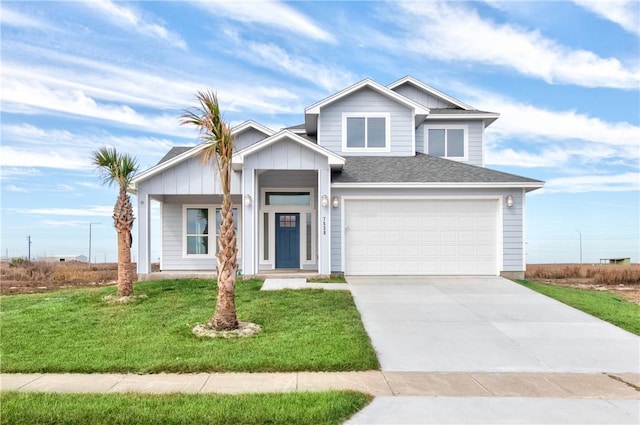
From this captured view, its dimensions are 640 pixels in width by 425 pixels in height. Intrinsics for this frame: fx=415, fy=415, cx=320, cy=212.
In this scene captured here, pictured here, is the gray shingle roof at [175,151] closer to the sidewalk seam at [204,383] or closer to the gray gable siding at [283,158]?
the gray gable siding at [283,158]

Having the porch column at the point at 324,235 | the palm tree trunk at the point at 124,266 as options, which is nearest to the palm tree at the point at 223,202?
the palm tree trunk at the point at 124,266

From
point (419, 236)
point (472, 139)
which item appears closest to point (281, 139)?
point (419, 236)

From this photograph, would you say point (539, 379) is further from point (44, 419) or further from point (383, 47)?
point (383, 47)

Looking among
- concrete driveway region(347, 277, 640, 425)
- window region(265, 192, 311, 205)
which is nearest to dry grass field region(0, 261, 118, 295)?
window region(265, 192, 311, 205)

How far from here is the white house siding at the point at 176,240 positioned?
16172 millimetres

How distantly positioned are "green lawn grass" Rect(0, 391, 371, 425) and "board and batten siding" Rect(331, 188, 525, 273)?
342 inches

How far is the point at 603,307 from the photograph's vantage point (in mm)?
10258

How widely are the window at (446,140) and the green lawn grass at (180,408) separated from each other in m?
13.7

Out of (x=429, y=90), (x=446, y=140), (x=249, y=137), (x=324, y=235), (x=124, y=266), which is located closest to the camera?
(x=124, y=266)

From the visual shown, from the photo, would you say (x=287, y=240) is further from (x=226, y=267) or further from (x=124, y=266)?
(x=226, y=267)

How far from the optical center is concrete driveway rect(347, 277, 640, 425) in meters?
4.50

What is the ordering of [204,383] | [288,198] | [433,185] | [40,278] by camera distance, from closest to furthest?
[204,383], [433,185], [288,198], [40,278]

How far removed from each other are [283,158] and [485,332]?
7.59m

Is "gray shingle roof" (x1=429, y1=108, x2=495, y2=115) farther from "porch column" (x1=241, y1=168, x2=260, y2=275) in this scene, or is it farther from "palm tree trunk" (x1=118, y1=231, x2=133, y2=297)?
"palm tree trunk" (x1=118, y1=231, x2=133, y2=297)
